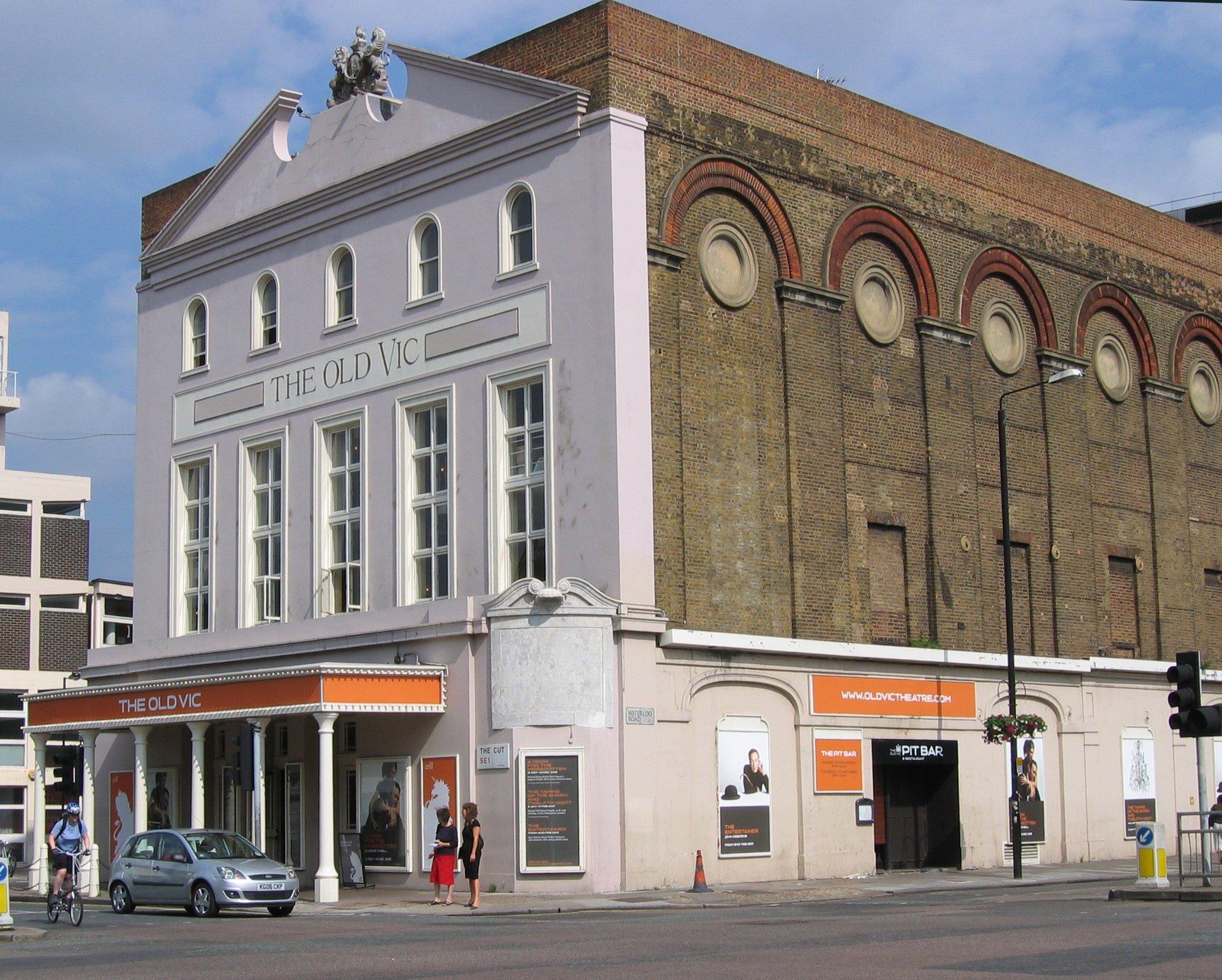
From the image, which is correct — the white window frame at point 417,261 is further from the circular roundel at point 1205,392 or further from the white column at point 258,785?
the circular roundel at point 1205,392

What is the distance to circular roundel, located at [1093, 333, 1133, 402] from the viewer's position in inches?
1657

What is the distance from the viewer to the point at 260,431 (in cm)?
3747

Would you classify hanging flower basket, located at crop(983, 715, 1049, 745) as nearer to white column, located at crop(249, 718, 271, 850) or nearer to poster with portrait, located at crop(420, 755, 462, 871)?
poster with portrait, located at crop(420, 755, 462, 871)

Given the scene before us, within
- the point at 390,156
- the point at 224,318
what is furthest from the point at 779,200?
the point at 224,318

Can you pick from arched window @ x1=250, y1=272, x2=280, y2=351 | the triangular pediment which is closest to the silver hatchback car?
arched window @ x1=250, y1=272, x2=280, y2=351

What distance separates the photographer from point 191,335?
3988 centimetres

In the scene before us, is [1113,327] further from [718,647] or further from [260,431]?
[260,431]

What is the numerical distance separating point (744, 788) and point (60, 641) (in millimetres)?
36113

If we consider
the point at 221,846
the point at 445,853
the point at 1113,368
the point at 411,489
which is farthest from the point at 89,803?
the point at 1113,368

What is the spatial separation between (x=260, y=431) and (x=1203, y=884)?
21510 millimetres

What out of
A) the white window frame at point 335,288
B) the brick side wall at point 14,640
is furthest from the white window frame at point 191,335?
the brick side wall at point 14,640

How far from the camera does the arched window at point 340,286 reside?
3612 centimetres

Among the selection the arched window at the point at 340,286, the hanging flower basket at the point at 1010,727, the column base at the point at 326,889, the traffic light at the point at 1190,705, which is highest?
the arched window at the point at 340,286

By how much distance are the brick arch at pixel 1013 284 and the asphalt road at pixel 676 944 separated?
16.5m
